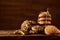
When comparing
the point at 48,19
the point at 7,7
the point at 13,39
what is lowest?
the point at 13,39

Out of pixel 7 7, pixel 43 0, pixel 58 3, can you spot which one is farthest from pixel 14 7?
pixel 58 3

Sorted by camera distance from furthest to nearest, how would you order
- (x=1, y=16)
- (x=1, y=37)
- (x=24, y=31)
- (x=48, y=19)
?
(x=1, y=16) → (x=48, y=19) → (x=24, y=31) → (x=1, y=37)

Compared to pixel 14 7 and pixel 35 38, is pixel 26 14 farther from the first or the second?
pixel 35 38

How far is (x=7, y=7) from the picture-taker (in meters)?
2.07

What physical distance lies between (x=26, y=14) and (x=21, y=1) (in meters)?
0.16

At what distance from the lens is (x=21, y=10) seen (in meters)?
2.10

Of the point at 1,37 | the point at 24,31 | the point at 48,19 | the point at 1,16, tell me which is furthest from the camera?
the point at 1,16

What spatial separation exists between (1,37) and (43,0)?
113cm

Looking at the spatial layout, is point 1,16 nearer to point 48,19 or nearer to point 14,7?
point 14,7

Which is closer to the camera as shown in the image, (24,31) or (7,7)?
(24,31)

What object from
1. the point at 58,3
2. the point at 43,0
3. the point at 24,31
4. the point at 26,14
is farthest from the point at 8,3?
the point at 24,31

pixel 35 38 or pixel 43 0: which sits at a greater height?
pixel 43 0

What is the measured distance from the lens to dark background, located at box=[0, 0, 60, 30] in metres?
2.06

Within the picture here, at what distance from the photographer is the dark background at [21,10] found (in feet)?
6.77
